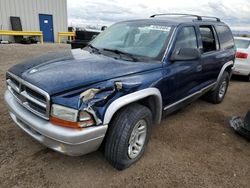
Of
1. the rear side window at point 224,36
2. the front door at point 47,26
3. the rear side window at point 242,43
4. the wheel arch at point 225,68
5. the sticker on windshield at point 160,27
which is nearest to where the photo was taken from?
the sticker on windshield at point 160,27

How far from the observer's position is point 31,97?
7.91ft

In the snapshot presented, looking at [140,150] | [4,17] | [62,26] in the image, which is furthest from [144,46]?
[62,26]

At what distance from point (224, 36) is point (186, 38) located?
6.19 feet

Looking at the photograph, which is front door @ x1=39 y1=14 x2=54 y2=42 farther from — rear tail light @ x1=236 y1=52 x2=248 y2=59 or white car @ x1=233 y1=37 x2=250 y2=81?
rear tail light @ x1=236 y1=52 x2=248 y2=59

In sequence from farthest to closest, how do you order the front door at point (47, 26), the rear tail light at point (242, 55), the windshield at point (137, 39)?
the front door at point (47, 26) < the rear tail light at point (242, 55) < the windshield at point (137, 39)

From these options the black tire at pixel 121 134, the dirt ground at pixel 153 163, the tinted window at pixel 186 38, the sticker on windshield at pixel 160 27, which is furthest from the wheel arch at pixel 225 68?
the black tire at pixel 121 134

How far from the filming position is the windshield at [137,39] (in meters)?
3.23

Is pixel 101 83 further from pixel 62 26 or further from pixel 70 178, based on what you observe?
pixel 62 26

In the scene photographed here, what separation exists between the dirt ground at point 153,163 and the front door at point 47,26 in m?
16.4

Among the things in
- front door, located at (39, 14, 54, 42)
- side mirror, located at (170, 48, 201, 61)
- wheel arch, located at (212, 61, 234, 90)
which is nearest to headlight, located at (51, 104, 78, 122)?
side mirror, located at (170, 48, 201, 61)

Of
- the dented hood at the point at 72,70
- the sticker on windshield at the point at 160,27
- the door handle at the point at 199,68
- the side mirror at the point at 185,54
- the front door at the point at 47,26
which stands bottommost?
the front door at the point at 47,26

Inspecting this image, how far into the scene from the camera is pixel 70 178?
260 cm

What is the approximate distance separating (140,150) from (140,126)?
1.15 feet

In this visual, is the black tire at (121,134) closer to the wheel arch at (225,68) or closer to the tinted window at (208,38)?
the tinted window at (208,38)
